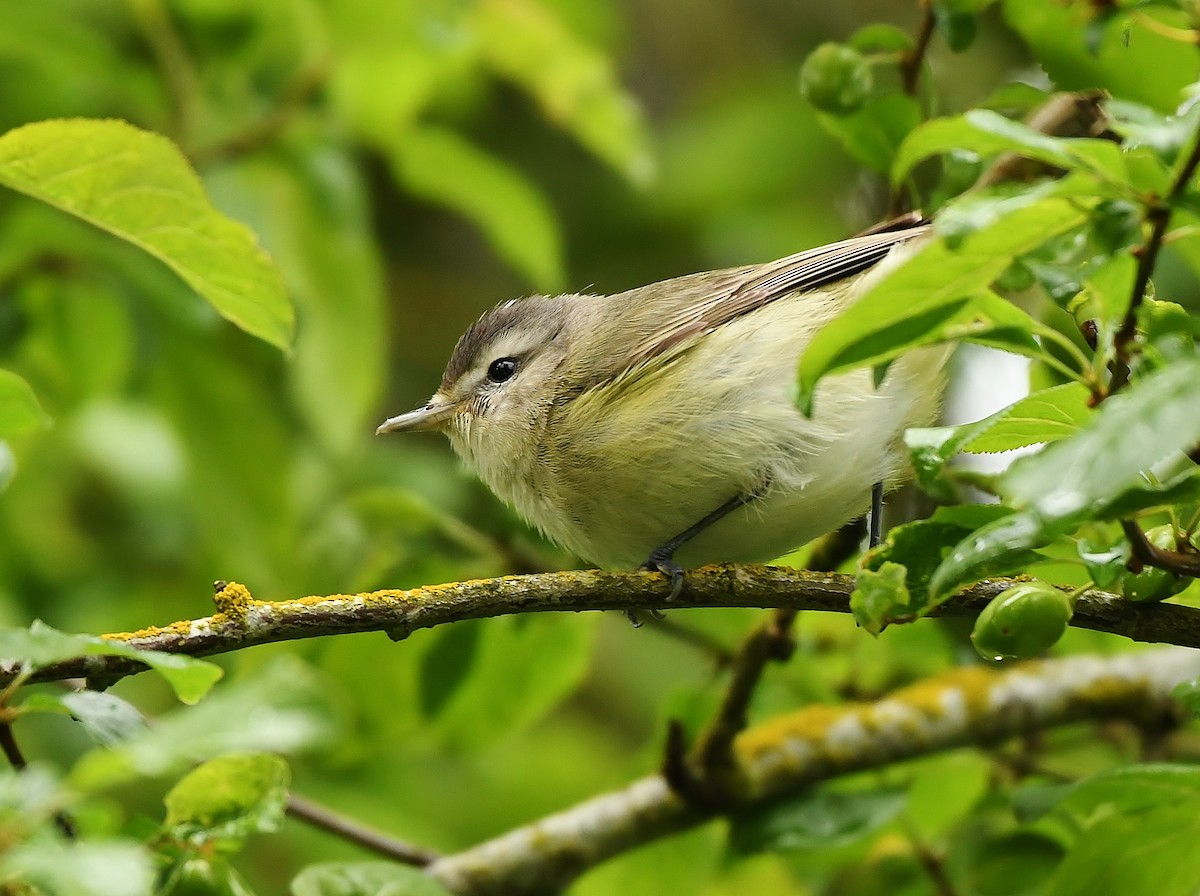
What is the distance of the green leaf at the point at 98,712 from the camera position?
1.85m

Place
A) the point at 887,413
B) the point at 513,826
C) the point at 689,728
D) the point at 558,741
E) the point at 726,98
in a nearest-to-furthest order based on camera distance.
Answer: the point at 887,413, the point at 689,728, the point at 513,826, the point at 558,741, the point at 726,98

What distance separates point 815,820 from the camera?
334 cm

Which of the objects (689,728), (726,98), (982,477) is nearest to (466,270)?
(726,98)

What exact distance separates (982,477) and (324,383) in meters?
1.89

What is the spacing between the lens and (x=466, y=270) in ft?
28.4

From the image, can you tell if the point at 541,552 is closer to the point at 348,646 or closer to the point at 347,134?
the point at 348,646

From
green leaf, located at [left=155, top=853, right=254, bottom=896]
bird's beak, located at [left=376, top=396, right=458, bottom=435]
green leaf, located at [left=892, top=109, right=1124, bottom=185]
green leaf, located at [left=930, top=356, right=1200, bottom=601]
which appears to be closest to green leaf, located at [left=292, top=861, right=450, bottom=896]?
green leaf, located at [left=155, top=853, right=254, bottom=896]

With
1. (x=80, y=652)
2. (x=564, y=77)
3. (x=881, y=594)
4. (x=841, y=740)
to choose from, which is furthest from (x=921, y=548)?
(x=564, y=77)

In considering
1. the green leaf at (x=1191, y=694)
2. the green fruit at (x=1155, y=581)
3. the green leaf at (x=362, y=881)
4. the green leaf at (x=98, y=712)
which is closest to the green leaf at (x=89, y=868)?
the green leaf at (x=98, y=712)

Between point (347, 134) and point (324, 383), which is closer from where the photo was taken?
point (324, 383)

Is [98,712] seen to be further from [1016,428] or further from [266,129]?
[266,129]

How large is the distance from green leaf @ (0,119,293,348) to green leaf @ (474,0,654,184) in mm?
2212

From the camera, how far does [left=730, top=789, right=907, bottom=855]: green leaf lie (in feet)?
10.4

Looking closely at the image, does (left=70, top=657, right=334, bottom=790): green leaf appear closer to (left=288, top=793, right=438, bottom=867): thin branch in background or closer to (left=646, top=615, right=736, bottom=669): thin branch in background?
(left=288, top=793, right=438, bottom=867): thin branch in background
